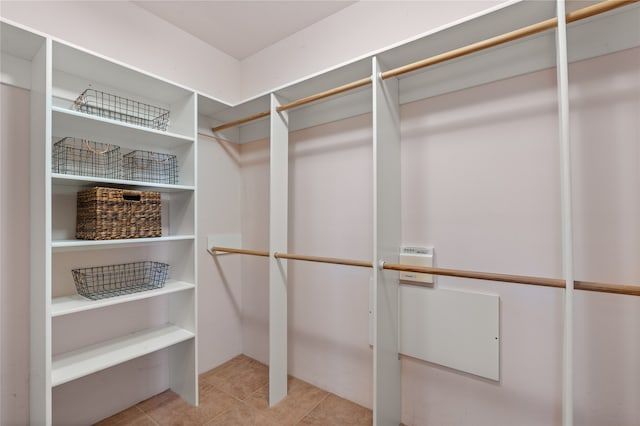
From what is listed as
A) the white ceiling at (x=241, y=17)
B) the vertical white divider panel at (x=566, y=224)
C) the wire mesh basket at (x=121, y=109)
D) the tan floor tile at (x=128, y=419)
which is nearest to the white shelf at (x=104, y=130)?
the wire mesh basket at (x=121, y=109)

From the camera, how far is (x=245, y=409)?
197cm

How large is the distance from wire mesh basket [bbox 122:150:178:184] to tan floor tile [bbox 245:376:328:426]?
1675 mm

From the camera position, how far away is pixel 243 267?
2732 millimetres

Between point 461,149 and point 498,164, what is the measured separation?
0.21m

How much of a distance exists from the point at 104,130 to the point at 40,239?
0.70 meters

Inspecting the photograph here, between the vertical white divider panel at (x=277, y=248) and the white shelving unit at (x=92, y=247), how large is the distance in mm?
525

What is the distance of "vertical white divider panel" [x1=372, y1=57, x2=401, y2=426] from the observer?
1.59 metres

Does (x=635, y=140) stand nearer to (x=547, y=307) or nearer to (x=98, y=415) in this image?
(x=547, y=307)

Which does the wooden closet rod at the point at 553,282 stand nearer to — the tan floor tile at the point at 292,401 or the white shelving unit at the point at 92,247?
the tan floor tile at the point at 292,401

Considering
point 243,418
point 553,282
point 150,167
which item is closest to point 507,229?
point 553,282

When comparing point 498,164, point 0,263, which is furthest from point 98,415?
point 498,164

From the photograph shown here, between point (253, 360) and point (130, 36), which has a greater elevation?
point (130, 36)

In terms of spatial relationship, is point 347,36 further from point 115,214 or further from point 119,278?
point 119,278

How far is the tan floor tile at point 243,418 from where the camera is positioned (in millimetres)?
1829
